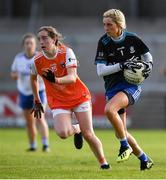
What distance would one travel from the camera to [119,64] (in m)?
9.57

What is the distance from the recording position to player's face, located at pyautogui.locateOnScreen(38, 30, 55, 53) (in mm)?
9758

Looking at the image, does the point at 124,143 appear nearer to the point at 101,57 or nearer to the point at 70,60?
the point at 101,57

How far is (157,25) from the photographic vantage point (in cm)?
3183

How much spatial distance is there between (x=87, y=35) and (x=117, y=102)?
2121cm

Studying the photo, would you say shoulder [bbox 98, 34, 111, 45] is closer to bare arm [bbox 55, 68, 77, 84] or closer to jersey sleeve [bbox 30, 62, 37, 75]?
bare arm [bbox 55, 68, 77, 84]

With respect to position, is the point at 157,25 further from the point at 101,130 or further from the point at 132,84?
the point at 132,84

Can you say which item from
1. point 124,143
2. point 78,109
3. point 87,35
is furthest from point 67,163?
point 87,35

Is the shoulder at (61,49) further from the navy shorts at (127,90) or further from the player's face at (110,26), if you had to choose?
the navy shorts at (127,90)

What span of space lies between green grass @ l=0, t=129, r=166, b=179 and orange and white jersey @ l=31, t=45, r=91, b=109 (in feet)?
3.14

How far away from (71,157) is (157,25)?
1975 centimetres

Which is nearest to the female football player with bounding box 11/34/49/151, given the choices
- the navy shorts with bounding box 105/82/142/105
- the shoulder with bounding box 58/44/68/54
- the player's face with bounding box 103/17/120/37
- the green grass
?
the green grass

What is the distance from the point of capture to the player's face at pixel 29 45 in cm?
1463

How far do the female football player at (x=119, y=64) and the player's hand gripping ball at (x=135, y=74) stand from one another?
44 mm

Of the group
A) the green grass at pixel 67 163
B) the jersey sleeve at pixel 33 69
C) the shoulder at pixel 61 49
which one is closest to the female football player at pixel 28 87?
the green grass at pixel 67 163
